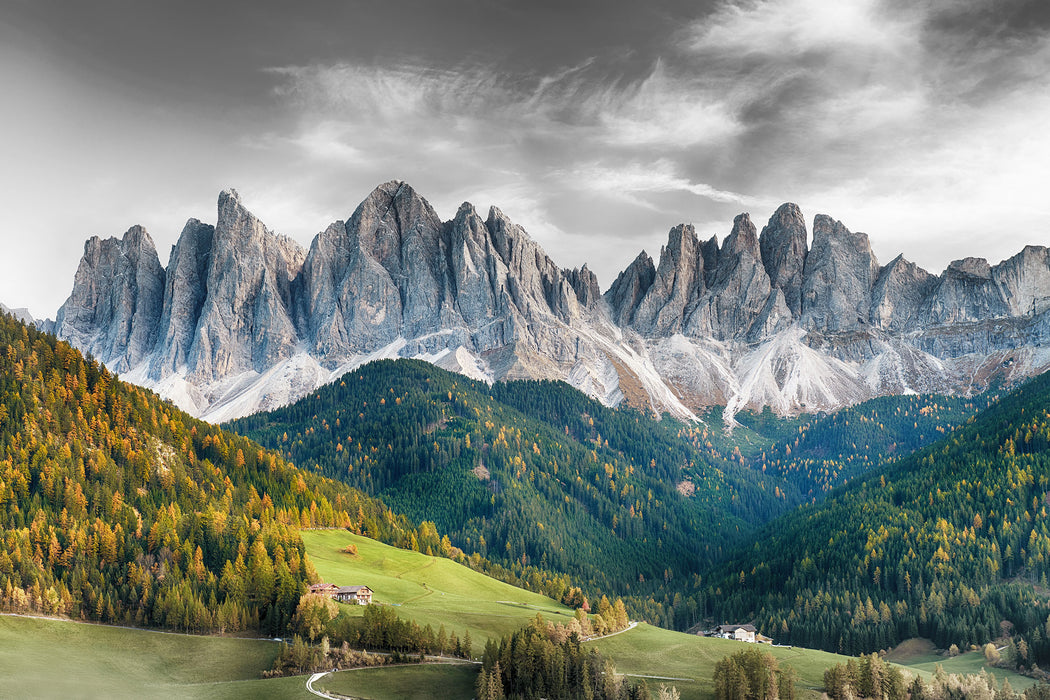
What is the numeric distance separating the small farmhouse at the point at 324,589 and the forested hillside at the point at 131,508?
8.13 ft

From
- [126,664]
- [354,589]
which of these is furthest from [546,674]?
[126,664]

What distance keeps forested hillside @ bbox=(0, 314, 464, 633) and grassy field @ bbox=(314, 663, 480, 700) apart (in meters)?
19.7

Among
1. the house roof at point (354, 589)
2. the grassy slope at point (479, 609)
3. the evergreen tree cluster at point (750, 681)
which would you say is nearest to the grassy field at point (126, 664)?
the grassy slope at point (479, 609)

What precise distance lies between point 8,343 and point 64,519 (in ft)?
150

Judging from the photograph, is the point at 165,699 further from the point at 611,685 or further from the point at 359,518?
the point at 359,518

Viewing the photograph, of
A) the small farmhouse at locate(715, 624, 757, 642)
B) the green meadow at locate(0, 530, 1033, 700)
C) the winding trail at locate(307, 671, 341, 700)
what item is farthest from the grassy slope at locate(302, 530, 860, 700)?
the small farmhouse at locate(715, 624, 757, 642)

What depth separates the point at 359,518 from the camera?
19675 cm

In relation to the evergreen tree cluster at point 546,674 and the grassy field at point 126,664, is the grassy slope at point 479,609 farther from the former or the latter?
the grassy field at point 126,664

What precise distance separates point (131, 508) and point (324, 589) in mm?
33866

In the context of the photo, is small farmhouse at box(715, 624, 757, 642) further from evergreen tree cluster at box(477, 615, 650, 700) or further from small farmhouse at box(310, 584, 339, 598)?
small farmhouse at box(310, 584, 339, 598)

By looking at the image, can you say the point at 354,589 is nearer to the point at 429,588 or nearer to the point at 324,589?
the point at 324,589

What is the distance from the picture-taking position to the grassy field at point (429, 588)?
135125 millimetres

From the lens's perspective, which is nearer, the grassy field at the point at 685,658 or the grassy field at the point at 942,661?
the grassy field at the point at 685,658

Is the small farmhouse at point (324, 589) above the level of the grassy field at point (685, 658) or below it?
above
